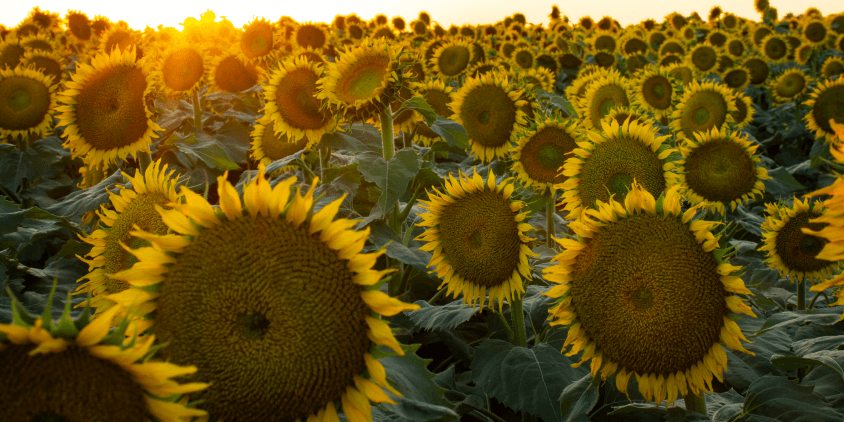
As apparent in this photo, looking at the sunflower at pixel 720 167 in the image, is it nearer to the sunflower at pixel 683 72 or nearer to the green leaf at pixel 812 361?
the green leaf at pixel 812 361

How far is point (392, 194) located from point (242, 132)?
9.42 ft

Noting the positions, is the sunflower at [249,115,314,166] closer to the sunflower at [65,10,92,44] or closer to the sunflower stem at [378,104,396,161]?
the sunflower stem at [378,104,396,161]

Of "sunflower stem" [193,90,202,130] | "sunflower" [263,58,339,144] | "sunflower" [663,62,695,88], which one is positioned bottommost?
"sunflower stem" [193,90,202,130]

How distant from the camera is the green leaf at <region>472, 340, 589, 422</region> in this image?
2.38 m

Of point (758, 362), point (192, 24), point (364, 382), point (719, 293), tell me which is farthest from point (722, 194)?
point (192, 24)

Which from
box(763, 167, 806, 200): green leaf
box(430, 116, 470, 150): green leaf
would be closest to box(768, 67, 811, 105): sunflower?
box(763, 167, 806, 200): green leaf

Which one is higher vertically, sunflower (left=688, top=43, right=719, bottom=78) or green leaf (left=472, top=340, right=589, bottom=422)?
sunflower (left=688, top=43, right=719, bottom=78)

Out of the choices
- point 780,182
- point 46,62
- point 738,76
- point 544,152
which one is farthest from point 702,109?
point 46,62

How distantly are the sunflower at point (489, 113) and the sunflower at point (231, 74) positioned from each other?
10.7ft

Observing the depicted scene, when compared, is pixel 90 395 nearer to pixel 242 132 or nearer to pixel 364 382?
pixel 364 382

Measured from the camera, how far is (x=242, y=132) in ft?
16.9

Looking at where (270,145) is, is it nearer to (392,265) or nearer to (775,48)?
(392,265)

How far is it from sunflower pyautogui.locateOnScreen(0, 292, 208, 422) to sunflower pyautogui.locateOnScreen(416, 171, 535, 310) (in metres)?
1.81

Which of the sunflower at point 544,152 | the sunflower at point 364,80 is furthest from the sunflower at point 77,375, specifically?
the sunflower at point 544,152
